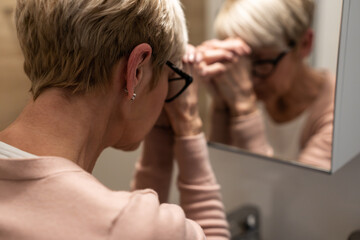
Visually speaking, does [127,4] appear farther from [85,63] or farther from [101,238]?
[101,238]

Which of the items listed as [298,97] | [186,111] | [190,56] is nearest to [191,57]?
[190,56]

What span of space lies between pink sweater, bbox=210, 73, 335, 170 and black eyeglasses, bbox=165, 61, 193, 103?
1.01 feet

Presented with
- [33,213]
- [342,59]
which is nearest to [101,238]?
[33,213]

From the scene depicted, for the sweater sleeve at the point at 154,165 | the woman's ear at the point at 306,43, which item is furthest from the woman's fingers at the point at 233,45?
the sweater sleeve at the point at 154,165

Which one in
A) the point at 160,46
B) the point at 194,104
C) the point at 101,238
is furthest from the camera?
the point at 194,104

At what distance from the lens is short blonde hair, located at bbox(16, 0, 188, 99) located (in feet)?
1.64

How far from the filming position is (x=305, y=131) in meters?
0.93

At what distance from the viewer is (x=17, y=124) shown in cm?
54

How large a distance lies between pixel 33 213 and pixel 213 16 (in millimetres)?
715

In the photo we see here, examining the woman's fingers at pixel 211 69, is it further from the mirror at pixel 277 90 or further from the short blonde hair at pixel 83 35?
the short blonde hair at pixel 83 35

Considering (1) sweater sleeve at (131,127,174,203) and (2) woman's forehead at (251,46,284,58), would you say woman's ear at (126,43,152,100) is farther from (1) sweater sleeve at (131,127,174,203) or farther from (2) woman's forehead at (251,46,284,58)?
(2) woman's forehead at (251,46,284,58)

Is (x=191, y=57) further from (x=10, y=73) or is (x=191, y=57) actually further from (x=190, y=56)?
(x=10, y=73)

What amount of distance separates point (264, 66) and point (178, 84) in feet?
1.19

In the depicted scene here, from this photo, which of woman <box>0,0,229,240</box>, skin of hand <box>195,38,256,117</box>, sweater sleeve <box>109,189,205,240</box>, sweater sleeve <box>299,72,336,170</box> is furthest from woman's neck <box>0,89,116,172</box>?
sweater sleeve <box>299,72,336,170</box>
